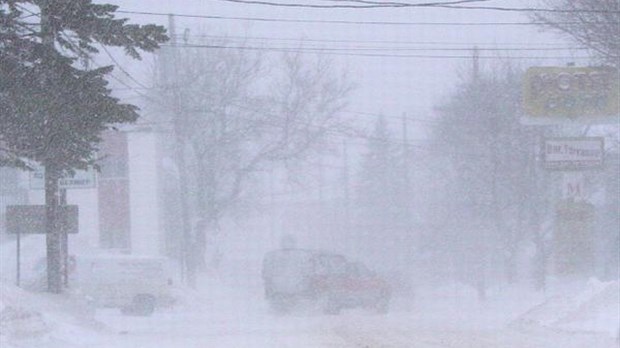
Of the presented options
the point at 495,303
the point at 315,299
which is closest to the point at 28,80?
the point at 315,299

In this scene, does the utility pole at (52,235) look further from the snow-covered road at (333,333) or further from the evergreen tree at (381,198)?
the evergreen tree at (381,198)

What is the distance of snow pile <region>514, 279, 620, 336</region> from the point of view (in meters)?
18.1

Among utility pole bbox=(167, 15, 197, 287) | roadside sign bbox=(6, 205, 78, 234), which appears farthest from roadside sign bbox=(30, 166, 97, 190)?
utility pole bbox=(167, 15, 197, 287)

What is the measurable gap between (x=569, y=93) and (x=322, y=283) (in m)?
7.69

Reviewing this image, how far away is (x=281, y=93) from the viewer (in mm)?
45250

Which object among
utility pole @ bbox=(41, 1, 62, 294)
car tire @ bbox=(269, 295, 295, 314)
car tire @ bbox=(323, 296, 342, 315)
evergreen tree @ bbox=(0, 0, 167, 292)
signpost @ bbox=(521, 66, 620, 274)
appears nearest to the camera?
evergreen tree @ bbox=(0, 0, 167, 292)

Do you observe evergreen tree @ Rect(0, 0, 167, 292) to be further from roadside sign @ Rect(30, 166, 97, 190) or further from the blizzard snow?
roadside sign @ Rect(30, 166, 97, 190)

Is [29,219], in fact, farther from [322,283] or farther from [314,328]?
[322,283]

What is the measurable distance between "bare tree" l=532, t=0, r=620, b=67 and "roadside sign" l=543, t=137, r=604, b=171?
10.3 feet

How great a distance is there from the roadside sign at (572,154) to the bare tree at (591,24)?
3.15 m

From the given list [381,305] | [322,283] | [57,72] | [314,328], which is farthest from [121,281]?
[57,72]

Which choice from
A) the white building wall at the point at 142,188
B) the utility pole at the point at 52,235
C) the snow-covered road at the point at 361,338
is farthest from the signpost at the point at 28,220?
the white building wall at the point at 142,188

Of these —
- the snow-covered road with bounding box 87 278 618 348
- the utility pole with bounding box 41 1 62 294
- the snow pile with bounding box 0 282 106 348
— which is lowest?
the snow-covered road with bounding box 87 278 618 348

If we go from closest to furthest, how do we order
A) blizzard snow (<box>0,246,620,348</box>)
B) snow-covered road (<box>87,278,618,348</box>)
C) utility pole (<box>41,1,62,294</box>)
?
1. blizzard snow (<box>0,246,620,348</box>)
2. snow-covered road (<box>87,278,618,348</box>)
3. utility pole (<box>41,1,62,294</box>)
